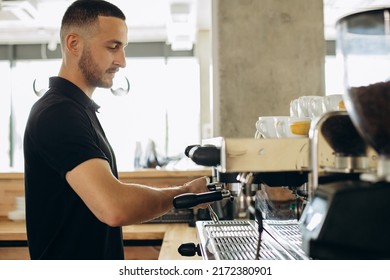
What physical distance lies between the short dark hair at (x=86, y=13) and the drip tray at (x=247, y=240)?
2.00 ft

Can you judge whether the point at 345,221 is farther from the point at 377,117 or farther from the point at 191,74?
the point at 191,74

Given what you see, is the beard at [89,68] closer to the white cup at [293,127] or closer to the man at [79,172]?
the man at [79,172]

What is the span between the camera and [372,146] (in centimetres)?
55

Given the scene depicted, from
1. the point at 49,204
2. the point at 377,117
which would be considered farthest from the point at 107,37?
the point at 377,117

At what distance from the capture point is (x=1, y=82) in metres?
5.56

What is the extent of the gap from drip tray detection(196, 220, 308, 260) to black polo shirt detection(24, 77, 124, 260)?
26 centimetres

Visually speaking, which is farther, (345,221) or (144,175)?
(144,175)

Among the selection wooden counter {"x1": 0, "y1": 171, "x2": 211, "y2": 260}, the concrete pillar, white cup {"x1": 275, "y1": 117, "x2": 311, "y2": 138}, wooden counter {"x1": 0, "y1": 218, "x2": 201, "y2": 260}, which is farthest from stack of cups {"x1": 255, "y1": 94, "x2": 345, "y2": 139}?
wooden counter {"x1": 0, "y1": 218, "x2": 201, "y2": 260}

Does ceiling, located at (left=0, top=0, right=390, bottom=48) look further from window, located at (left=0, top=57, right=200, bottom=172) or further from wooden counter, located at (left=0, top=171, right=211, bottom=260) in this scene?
wooden counter, located at (left=0, top=171, right=211, bottom=260)

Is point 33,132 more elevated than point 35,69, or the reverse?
point 35,69

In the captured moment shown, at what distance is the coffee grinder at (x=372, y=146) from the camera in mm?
525

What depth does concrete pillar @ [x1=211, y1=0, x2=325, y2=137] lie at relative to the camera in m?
1.88

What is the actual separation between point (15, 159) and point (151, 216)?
199 inches

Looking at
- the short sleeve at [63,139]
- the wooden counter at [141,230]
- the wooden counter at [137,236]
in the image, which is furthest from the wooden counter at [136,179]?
the short sleeve at [63,139]
